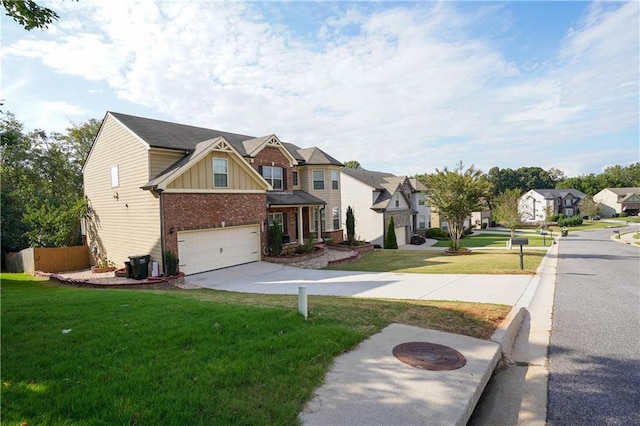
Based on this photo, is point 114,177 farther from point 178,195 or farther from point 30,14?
point 30,14

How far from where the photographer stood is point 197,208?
1481 cm

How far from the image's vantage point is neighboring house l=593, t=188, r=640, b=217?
253 feet

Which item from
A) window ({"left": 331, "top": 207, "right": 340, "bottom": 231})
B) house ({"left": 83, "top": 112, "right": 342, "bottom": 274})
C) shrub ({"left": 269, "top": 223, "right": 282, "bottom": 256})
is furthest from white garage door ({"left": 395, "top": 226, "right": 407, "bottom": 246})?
shrub ({"left": 269, "top": 223, "right": 282, "bottom": 256})

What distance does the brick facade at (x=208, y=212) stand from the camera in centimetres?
1395

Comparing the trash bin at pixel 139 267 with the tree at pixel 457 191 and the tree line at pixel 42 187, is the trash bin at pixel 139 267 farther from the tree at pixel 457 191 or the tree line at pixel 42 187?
the tree at pixel 457 191

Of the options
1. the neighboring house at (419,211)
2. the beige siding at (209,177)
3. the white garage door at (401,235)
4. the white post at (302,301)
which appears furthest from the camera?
the neighboring house at (419,211)

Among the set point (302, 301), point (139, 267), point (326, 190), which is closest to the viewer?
point (302, 301)

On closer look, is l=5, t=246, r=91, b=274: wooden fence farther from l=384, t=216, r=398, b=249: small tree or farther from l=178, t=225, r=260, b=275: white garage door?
l=384, t=216, r=398, b=249: small tree

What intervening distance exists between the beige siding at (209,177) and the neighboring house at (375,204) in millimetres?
15477

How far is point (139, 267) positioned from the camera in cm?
1371

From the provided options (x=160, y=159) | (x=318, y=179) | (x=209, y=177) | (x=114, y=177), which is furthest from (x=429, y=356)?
(x=318, y=179)

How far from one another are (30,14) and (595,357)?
40.5 ft

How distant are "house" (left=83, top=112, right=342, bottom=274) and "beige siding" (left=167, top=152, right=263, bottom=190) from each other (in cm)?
4

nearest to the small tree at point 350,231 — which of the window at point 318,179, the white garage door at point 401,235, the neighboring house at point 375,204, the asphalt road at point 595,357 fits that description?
the window at point 318,179
